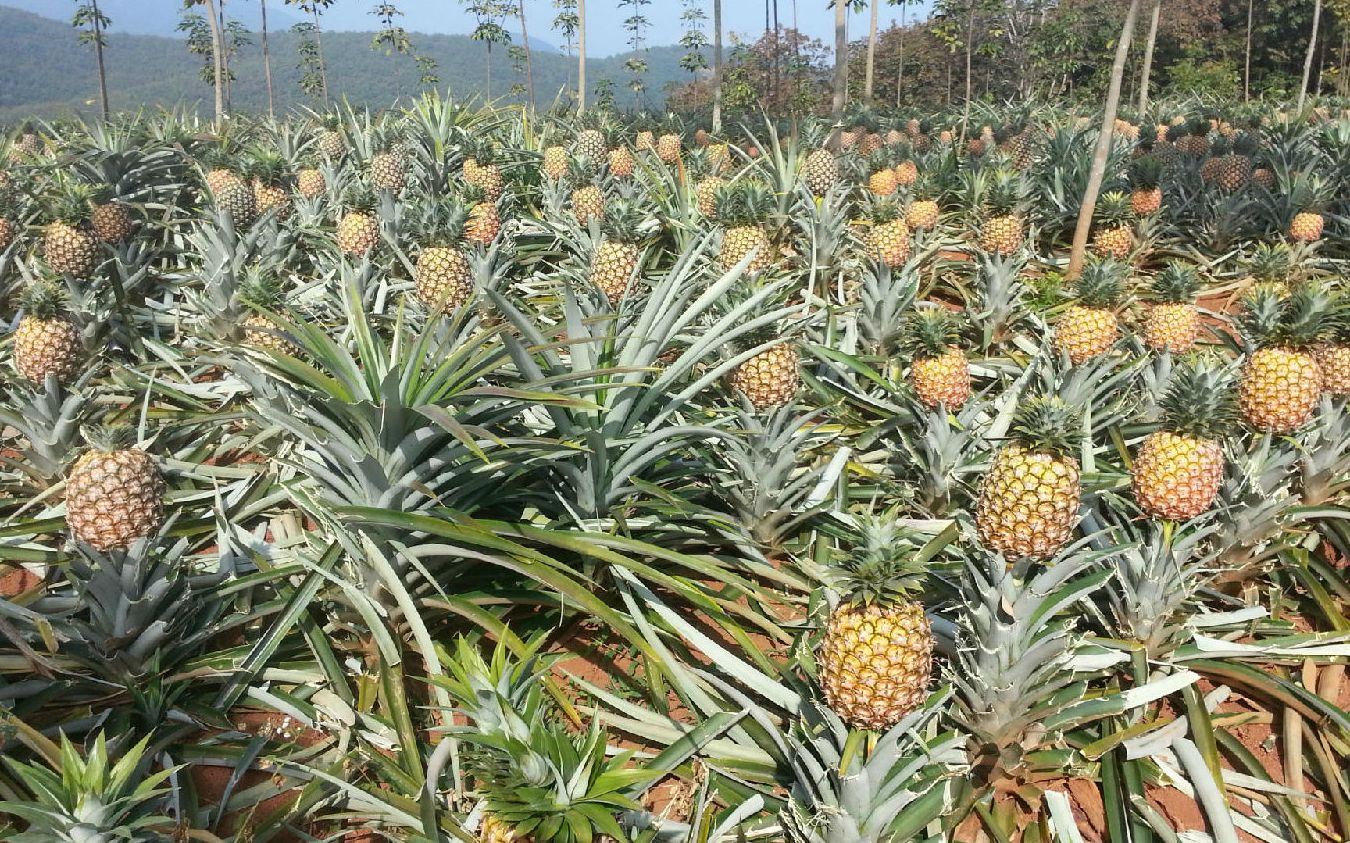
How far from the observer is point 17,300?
5168 mm

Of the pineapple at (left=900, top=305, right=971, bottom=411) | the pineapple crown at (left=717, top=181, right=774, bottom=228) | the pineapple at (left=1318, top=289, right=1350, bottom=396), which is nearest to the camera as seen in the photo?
the pineapple at (left=1318, top=289, right=1350, bottom=396)

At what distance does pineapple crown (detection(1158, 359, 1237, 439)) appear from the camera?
7.72 feet

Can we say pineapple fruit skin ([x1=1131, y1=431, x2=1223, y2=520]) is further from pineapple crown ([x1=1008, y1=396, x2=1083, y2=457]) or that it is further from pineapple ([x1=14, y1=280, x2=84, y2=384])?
pineapple ([x1=14, y1=280, x2=84, y2=384])

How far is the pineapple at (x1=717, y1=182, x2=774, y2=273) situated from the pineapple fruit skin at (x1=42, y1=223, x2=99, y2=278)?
367cm

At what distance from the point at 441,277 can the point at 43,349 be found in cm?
168

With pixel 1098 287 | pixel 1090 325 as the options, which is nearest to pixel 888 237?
pixel 1098 287

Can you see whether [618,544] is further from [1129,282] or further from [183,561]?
[1129,282]

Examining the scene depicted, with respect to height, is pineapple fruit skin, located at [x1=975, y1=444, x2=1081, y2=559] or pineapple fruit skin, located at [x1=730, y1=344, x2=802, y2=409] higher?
pineapple fruit skin, located at [x1=730, y1=344, x2=802, y2=409]

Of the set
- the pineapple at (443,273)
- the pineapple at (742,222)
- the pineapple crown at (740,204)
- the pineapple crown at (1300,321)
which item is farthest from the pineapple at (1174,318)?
the pineapple at (443,273)

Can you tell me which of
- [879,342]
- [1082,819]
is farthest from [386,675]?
[879,342]

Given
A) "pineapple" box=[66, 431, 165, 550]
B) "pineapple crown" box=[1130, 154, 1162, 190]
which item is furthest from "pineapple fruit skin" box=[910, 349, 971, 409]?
"pineapple crown" box=[1130, 154, 1162, 190]

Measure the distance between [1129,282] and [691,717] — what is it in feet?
16.5

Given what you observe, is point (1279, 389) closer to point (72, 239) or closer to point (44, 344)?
point (44, 344)

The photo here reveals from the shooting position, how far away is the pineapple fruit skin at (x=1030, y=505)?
188 centimetres
